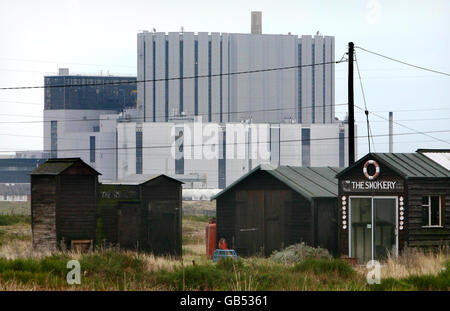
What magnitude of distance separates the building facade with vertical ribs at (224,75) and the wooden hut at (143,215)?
122945 mm

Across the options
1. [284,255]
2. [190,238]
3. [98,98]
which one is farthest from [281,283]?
[98,98]

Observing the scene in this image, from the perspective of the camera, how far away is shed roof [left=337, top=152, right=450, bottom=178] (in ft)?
93.4

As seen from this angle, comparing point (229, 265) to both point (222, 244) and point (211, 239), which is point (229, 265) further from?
point (211, 239)

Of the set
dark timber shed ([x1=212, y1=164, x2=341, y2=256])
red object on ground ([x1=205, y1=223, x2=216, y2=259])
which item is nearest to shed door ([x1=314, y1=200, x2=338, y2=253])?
dark timber shed ([x1=212, y1=164, x2=341, y2=256])

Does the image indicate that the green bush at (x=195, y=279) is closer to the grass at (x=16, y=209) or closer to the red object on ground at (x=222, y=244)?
the red object on ground at (x=222, y=244)

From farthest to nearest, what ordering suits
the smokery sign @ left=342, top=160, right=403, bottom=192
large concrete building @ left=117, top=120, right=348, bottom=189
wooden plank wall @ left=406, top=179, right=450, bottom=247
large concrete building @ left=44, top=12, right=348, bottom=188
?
large concrete building @ left=44, top=12, right=348, bottom=188
large concrete building @ left=117, top=120, right=348, bottom=189
the smokery sign @ left=342, top=160, right=403, bottom=192
wooden plank wall @ left=406, top=179, right=450, bottom=247

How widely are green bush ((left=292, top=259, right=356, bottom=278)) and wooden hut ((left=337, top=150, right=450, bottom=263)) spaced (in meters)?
6.41

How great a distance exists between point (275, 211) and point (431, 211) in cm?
738

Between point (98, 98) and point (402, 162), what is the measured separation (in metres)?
165

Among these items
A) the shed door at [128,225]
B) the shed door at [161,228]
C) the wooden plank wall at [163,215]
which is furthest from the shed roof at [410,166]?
the shed door at [128,225]

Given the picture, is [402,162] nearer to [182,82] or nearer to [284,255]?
[284,255]

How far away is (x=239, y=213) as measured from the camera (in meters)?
34.8

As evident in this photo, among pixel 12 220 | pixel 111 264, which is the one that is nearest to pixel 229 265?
pixel 111 264

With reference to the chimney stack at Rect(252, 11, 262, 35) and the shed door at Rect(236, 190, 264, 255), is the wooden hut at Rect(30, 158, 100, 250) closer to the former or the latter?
the shed door at Rect(236, 190, 264, 255)
